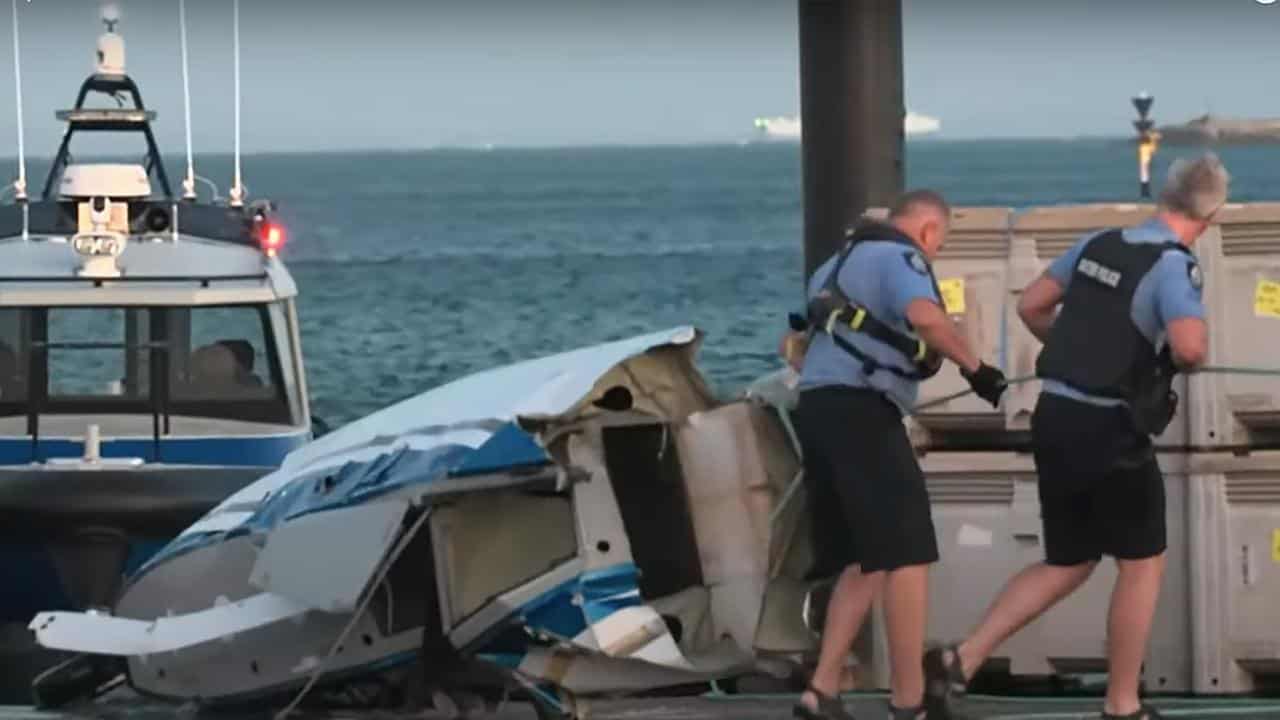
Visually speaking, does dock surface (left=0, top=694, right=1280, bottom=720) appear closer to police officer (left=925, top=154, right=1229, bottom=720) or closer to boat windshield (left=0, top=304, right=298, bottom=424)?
police officer (left=925, top=154, right=1229, bottom=720)

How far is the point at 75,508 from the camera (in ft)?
38.3

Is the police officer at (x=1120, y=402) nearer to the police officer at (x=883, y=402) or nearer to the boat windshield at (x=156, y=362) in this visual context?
the police officer at (x=883, y=402)

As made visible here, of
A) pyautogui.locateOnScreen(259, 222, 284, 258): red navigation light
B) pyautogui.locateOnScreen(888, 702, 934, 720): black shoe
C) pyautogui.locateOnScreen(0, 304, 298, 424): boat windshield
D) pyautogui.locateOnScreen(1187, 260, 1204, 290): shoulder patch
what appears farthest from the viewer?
pyautogui.locateOnScreen(259, 222, 284, 258): red navigation light

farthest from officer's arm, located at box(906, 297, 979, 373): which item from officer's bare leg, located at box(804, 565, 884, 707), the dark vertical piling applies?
the dark vertical piling

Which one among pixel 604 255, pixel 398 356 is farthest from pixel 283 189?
pixel 398 356

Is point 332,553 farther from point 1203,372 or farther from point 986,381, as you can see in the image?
point 1203,372

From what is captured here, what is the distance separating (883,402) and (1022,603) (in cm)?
73

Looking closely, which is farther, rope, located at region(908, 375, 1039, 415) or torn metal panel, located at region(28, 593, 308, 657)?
rope, located at region(908, 375, 1039, 415)

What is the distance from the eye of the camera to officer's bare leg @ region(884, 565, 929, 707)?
24.8ft

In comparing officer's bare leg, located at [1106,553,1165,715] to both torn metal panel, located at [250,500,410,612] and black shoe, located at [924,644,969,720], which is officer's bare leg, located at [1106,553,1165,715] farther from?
torn metal panel, located at [250,500,410,612]

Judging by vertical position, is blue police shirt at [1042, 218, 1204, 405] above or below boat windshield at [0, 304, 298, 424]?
above

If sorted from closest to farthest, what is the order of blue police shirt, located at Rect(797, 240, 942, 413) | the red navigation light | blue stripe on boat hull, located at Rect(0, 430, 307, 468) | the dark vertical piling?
blue police shirt, located at Rect(797, 240, 942, 413) < the dark vertical piling < blue stripe on boat hull, located at Rect(0, 430, 307, 468) < the red navigation light

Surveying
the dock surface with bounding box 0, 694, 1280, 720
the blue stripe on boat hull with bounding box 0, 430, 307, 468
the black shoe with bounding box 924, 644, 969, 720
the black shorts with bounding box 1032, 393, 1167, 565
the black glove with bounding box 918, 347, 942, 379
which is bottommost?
the dock surface with bounding box 0, 694, 1280, 720

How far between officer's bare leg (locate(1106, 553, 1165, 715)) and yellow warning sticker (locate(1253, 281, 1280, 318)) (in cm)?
116
